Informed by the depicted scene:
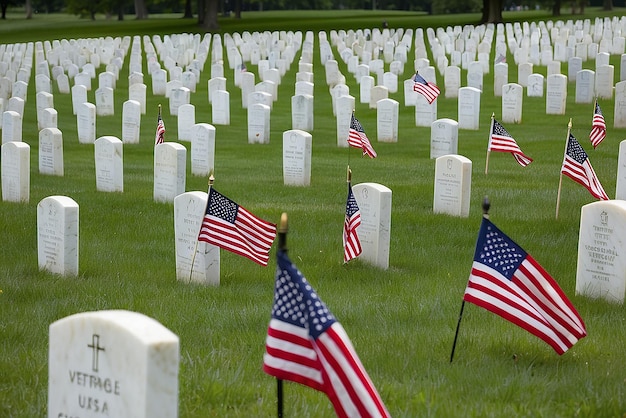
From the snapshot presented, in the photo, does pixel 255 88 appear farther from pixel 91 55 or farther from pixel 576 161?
pixel 576 161

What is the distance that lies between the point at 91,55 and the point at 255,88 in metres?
13.7

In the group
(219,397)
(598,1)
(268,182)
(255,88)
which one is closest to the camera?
(219,397)

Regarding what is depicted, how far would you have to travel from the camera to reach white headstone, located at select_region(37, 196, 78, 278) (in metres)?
9.05

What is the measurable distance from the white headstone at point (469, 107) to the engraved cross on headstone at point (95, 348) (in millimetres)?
17919

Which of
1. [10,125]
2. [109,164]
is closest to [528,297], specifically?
[109,164]

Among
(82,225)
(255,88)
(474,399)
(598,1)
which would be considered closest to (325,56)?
(255,88)

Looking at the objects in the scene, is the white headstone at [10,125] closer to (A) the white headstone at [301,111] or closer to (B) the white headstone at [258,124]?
(B) the white headstone at [258,124]

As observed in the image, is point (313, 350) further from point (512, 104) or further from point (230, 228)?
point (512, 104)

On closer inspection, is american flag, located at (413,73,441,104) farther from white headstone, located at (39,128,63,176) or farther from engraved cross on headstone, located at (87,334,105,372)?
engraved cross on headstone, located at (87,334,105,372)

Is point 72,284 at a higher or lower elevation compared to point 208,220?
lower

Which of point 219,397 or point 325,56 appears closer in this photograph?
point 219,397

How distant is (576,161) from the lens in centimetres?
1127

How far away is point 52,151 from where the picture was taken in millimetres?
Result: 15719

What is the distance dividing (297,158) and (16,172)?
3776 mm
